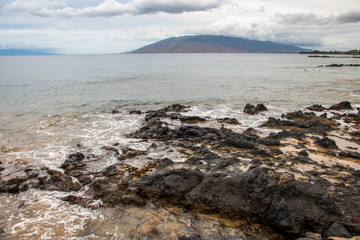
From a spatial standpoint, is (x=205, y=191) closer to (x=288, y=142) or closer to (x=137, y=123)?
(x=288, y=142)

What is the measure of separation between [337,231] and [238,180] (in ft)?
12.4

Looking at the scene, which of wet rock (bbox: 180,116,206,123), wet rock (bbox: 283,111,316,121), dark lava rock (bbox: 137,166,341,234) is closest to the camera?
dark lava rock (bbox: 137,166,341,234)

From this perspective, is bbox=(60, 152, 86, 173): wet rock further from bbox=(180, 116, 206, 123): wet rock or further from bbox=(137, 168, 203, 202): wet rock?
bbox=(180, 116, 206, 123): wet rock

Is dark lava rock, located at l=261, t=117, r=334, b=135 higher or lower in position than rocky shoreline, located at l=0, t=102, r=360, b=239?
higher

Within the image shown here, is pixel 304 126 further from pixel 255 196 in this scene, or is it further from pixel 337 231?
pixel 337 231

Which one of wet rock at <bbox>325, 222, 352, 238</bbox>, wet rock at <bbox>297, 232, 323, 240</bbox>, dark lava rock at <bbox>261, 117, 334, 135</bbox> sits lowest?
wet rock at <bbox>297, 232, 323, 240</bbox>

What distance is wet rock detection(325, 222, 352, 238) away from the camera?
7680 millimetres

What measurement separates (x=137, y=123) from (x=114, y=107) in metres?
9.62

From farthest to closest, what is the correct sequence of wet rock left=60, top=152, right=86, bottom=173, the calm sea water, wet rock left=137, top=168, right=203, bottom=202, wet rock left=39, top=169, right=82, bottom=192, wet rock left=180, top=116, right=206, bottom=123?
wet rock left=180, top=116, right=206, bottom=123 → wet rock left=60, top=152, right=86, bottom=173 → wet rock left=39, top=169, right=82, bottom=192 → wet rock left=137, top=168, right=203, bottom=202 → the calm sea water

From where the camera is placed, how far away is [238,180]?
9.95 metres

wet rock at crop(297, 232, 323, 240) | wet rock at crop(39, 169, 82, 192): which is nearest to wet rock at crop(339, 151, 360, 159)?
wet rock at crop(297, 232, 323, 240)

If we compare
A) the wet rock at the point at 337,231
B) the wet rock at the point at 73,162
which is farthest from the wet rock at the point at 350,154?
the wet rock at the point at 73,162

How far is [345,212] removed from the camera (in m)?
8.80

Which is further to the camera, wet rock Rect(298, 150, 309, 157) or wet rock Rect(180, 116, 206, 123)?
wet rock Rect(180, 116, 206, 123)
